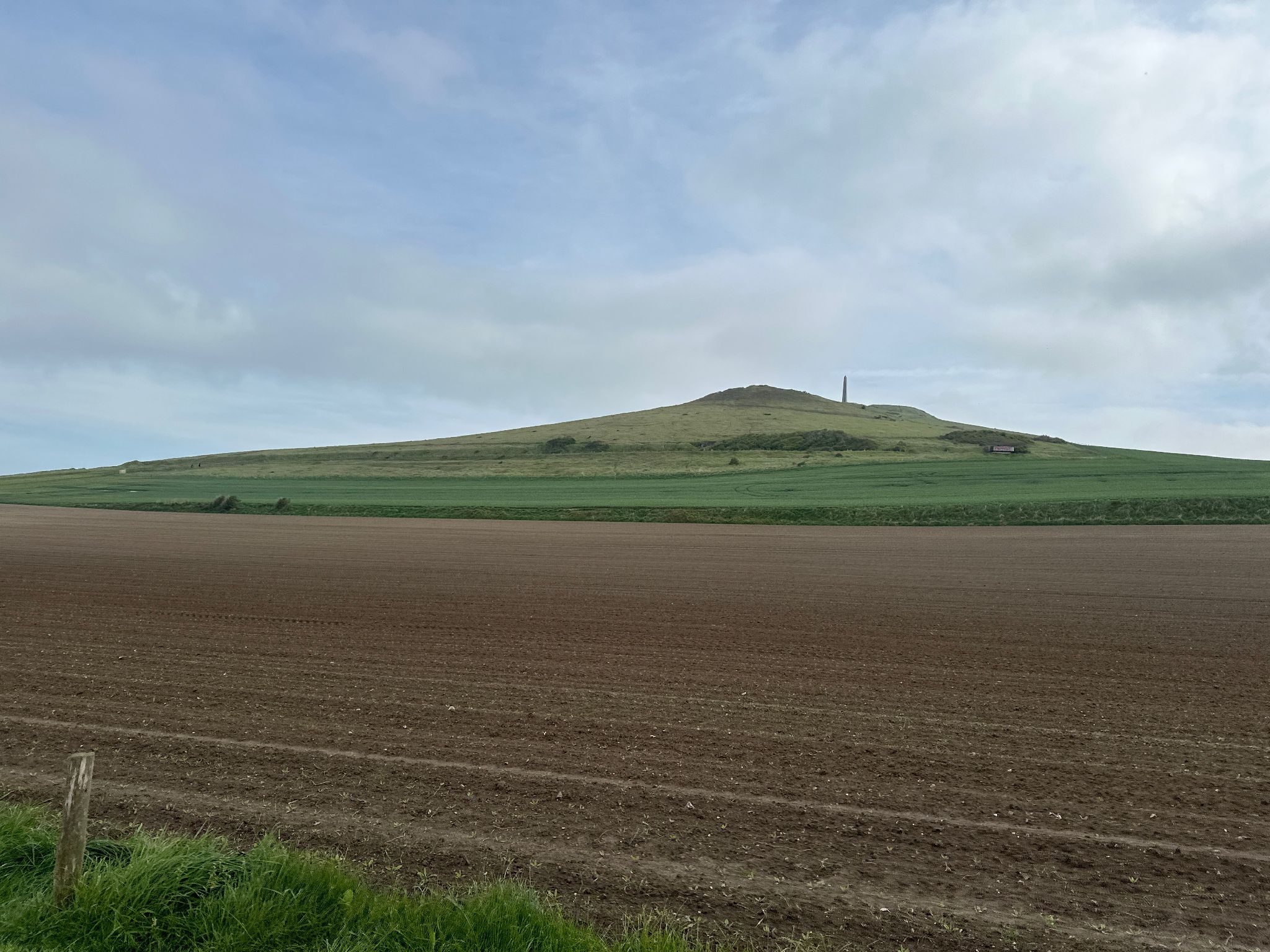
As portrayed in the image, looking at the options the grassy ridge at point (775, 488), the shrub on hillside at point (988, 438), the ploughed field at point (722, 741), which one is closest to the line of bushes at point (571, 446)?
the grassy ridge at point (775, 488)

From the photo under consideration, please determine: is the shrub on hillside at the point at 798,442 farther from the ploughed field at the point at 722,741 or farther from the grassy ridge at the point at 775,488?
the ploughed field at the point at 722,741

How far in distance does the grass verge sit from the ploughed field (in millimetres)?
21573

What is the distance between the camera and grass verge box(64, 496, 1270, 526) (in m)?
40.4

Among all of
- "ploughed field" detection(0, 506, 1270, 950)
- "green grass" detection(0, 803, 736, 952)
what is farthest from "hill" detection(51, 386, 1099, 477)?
"green grass" detection(0, 803, 736, 952)

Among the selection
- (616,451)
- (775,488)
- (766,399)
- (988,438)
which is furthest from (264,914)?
(766,399)

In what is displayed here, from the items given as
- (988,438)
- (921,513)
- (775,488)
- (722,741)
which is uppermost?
(988,438)

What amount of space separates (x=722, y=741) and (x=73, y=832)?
20.2ft

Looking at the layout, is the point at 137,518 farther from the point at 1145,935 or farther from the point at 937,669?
the point at 1145,935

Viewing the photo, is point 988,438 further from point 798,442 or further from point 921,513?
point 921,513

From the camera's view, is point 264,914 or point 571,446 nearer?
point 264,914

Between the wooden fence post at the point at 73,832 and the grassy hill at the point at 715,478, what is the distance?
41.6 metres

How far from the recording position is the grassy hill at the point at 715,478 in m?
45.5

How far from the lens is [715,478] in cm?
6675

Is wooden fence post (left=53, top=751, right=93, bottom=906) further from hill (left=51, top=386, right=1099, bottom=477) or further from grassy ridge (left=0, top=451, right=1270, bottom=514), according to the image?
hill (left=51, top=386, right=1099, bottom=477)
